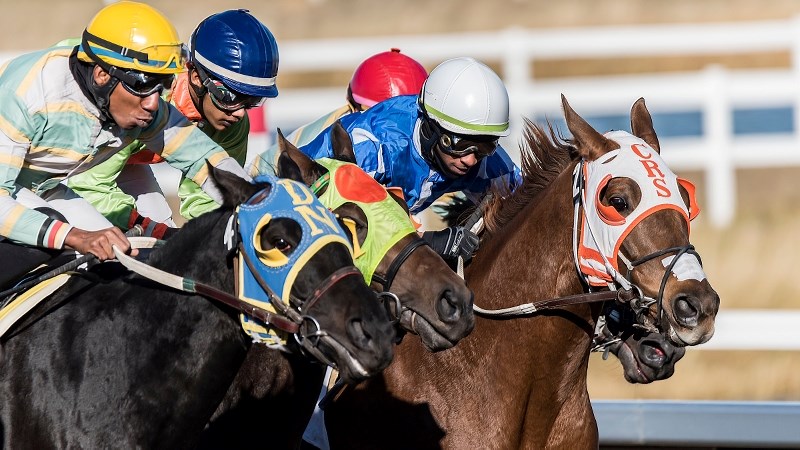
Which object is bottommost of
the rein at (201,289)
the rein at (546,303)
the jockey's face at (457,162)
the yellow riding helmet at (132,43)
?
the rein at (546,303)

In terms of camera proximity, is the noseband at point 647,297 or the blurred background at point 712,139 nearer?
the noseband at point 647,297

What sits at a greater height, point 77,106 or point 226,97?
point 77,106

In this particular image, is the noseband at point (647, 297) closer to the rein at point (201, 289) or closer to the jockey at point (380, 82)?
the rein at point (201, 289)

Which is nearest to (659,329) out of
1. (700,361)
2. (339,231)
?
(339,231)

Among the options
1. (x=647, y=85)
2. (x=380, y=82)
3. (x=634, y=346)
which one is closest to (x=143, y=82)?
(x=634, y=346)

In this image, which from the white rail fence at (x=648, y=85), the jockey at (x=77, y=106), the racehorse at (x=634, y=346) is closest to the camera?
the jockey at (x=77, y=106)

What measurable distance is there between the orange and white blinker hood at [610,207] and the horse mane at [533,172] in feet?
0.77

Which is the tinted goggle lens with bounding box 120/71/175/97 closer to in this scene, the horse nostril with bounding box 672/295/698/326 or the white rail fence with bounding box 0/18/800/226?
the horse nostril with bounding box 672/295/698/326

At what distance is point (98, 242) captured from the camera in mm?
3916

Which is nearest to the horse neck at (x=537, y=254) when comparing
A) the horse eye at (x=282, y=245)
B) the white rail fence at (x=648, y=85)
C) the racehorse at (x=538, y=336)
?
the racehorse at (x=538, y=336)

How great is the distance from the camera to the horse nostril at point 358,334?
3.46 meters

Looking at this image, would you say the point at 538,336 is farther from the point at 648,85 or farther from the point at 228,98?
the point at 648,85

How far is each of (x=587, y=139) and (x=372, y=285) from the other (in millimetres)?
994

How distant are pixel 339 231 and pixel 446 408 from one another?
46.4 inches
